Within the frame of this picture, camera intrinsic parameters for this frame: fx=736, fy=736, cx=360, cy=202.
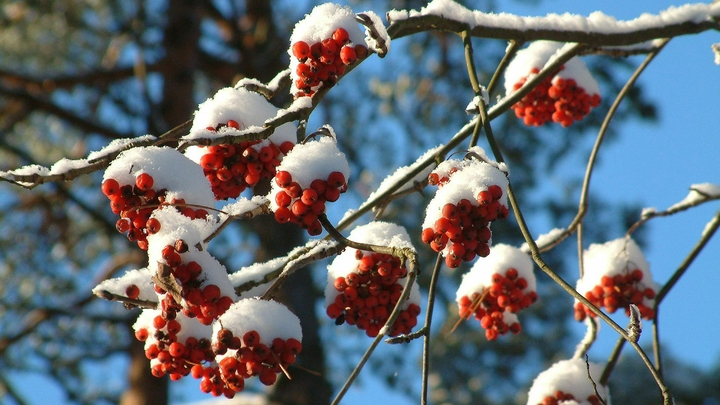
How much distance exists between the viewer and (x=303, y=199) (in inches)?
72.6

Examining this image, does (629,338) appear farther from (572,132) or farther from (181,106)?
(572,132)

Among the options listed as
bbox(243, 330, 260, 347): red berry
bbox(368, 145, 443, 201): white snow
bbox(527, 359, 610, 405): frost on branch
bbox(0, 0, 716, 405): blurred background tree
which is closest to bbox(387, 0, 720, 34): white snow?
bbox(368, 145, 443, 201): white snow

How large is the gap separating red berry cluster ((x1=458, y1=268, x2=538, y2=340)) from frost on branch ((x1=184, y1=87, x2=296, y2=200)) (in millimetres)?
1106

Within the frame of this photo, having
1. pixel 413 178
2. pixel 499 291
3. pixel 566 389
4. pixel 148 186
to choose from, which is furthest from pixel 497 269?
pixel 148 186

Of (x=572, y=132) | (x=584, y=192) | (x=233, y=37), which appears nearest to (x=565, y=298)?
(x=572, y=132)

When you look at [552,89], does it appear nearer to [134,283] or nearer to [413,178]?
[413,178]

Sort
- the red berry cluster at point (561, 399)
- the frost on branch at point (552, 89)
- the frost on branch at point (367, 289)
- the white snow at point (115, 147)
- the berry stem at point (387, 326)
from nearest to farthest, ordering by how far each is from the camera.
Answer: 1. the berry stem at point (387, 326)
2. the white snow at point (115, 147)
3. the frost on branch at point (367, 289)
4. the red berry cluster at point (561, 399)
5. the frost on branch at point (552, 89)

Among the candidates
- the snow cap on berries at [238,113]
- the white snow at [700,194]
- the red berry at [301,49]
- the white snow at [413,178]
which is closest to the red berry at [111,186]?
the snow cap on berries at [238,113]

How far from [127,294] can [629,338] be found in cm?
131

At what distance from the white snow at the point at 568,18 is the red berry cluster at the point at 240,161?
0.56m

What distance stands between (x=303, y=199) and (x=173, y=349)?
59 cm

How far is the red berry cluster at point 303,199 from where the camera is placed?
184 cm

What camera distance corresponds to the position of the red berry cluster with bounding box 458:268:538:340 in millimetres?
2895

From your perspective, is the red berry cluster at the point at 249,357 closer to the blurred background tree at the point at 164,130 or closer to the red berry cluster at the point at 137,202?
the red berry cluster at the point at 137,202
